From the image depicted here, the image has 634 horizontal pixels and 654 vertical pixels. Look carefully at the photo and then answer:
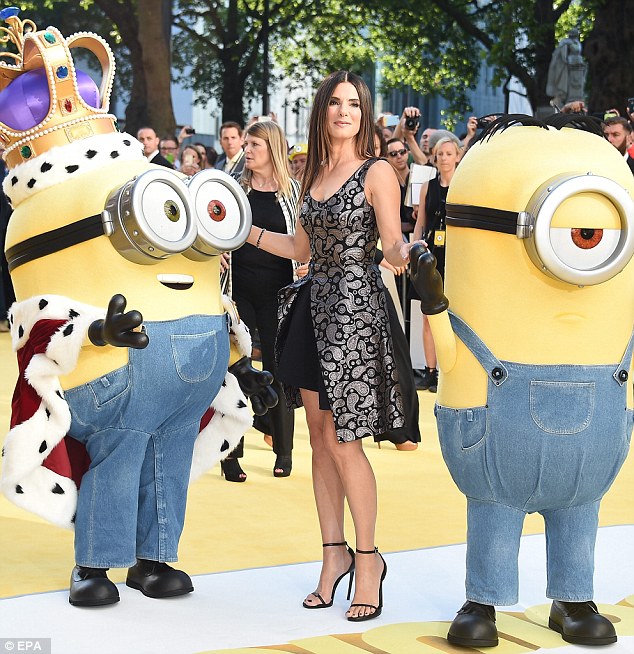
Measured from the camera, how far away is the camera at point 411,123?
36.5 feet

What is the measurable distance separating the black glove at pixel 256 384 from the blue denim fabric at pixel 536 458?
907 mm

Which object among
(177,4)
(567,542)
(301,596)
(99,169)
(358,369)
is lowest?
(301,596)

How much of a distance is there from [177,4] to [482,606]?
28591 millimetres

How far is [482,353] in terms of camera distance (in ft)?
12.2

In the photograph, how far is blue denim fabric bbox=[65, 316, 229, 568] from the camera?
A: 405 centimetres

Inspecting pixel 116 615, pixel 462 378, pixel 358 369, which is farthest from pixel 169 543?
pixel 462 378

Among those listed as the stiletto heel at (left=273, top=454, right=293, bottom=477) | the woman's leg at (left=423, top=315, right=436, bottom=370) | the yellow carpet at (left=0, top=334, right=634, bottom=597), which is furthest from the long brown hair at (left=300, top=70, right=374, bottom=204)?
the woman's leg at (left=423, top=315, right=436, bottom=370)

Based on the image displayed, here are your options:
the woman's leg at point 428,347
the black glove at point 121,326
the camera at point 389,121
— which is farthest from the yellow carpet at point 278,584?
the camera at point 389,121

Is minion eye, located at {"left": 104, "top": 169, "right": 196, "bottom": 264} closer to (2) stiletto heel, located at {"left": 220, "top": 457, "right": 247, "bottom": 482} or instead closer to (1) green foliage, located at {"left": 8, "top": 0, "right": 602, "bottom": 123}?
(2) stiletto heel, located at {"left": 220, "top": 457, "right": 247, "bottom": 482}

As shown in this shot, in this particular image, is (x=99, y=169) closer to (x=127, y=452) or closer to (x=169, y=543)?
(x=127, y=452)

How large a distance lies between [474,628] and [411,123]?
7934mm

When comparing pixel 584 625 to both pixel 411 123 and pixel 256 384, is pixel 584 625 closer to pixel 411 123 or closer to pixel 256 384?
pixel 256 384

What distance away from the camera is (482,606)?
3.82 metres

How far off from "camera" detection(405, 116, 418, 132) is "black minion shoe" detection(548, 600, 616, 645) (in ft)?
25.3
